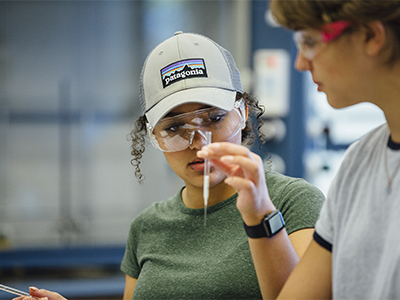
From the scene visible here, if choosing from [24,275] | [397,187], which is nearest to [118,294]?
[24,275]

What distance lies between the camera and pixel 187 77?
142 cm

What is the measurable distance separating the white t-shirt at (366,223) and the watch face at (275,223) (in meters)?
0.12

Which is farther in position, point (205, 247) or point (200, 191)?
point (200, 191)

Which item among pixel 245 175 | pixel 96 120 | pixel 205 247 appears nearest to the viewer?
pixel 245 175

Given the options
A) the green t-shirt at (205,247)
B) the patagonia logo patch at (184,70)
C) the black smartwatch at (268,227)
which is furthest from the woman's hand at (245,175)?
the patagonia logo patch at (184,70)

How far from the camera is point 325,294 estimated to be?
106cm

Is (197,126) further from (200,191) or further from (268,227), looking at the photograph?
(268,227)

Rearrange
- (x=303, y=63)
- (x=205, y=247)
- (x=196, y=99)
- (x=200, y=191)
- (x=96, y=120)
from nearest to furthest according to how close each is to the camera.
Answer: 1. (x=303, y=63)
2. (x=196, y=99)
3. (x=205, y=247)
4. (x=200, y=191)
5. (x=96, y=120)

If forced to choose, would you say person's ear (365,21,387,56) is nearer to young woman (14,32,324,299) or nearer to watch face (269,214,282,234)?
watch face (269,214,282,234)

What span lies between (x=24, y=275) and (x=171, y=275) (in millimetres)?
2498

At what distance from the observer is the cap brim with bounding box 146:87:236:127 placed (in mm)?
1365

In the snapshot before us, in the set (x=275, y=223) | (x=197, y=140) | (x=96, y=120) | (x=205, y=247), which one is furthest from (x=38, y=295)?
(x=96, y=120)

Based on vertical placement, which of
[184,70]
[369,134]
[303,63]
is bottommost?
[369,134]

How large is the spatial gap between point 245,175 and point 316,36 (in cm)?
37
